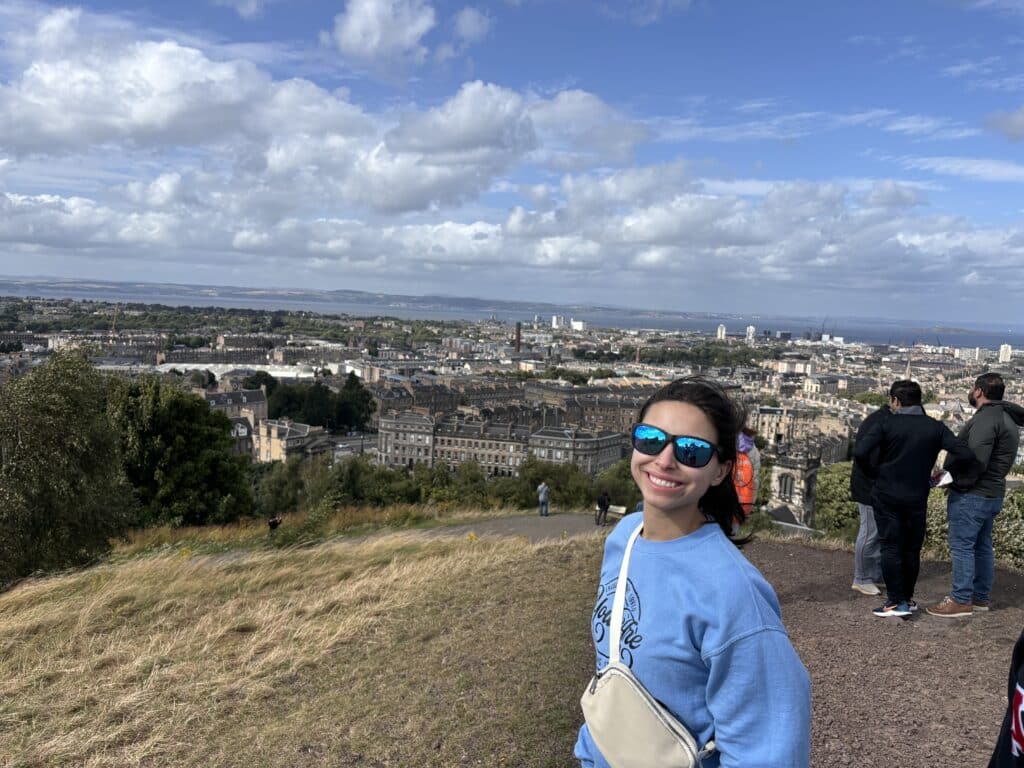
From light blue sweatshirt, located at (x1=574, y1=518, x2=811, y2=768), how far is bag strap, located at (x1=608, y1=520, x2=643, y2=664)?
11mm

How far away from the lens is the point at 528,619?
5.00 meters

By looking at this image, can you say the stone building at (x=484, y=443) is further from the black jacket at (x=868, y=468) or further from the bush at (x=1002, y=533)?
the black jacket at (x=868, y=468)

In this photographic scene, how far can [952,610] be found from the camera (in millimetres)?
→ 4520

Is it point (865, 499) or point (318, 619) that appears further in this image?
point (318, 619)

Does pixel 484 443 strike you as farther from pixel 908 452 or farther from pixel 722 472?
pixel 722 472

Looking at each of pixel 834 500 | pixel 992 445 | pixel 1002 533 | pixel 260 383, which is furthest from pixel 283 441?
pixel 992 445

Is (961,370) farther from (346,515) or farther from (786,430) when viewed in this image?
(346,515)

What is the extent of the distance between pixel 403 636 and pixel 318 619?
0.63 metres

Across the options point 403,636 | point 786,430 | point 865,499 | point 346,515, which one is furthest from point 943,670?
point 786,430

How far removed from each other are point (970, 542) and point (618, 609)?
3.73m

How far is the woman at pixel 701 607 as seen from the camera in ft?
4.36

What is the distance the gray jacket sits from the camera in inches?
166

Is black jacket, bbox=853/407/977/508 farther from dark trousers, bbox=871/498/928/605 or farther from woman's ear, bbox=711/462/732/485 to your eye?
woman's ear, bbox=711/462/732/485

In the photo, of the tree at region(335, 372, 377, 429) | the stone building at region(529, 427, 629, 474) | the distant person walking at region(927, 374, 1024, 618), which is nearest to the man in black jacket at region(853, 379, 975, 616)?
the distant person walking at region(927, 374, 1024, 618)
